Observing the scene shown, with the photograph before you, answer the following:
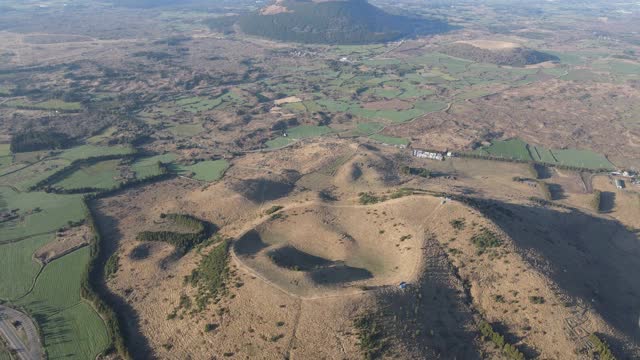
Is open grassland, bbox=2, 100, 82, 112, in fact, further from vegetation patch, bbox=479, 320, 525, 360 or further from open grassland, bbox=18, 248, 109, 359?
vegetation patch, bbox=479, 320, 525, 360

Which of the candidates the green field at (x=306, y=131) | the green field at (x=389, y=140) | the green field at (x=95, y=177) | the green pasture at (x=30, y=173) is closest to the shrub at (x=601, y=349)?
the green field at (x=389, y=140)

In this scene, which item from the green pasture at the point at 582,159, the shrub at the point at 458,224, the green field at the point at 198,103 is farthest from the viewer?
the green field at the point at 198,103

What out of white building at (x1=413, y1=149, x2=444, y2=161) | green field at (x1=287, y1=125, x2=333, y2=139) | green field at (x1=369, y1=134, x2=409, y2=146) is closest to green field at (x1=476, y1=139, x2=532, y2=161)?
white building at (x1=413, y1=149, x2=444, y2=161)

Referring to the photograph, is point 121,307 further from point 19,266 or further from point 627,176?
point 627,176

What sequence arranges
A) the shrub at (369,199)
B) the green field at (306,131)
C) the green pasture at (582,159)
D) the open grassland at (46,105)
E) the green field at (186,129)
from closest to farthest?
the shrub at (369,199)
the green pasture at (582,159)
the green field at (306,131)
the green field at (186,129)
the open grassland at (46,105)

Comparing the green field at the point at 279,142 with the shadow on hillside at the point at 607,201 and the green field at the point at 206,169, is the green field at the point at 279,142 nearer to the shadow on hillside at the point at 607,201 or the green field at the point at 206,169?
the green field at the point at 206,169

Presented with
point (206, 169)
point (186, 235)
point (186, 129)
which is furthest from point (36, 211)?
point (186, 129)

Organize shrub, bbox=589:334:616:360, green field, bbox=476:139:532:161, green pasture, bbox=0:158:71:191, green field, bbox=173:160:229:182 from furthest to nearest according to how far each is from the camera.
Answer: green field, bbox=476:139:532:161, green field, bbox=173:160:229:182, green pasture, bbox=0:158:71:191, shrub, bbox=589:334:616:360
